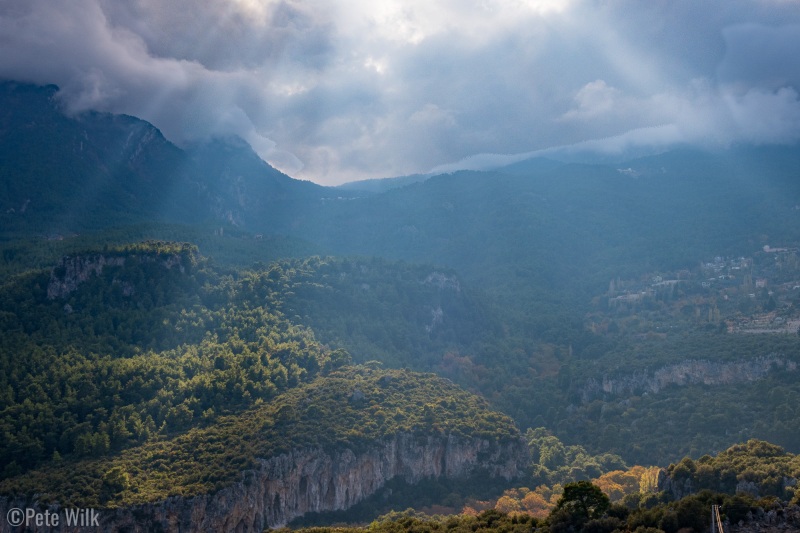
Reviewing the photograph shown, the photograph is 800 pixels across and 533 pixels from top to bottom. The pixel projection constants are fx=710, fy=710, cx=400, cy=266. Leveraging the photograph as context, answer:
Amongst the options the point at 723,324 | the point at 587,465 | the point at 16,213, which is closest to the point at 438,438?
the point at 587,465

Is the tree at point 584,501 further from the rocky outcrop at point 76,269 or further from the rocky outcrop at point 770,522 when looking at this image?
the rocky outcrop at point 76,269

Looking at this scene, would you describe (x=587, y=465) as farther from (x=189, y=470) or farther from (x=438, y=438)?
(x=189, y=470)

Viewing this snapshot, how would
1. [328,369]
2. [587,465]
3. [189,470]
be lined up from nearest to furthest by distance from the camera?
[189,470] → [587,465] → [328,369]

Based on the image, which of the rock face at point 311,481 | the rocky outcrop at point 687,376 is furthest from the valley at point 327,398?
the rocky outcrop at point 687,376

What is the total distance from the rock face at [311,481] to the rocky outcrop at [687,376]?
44.5 meters

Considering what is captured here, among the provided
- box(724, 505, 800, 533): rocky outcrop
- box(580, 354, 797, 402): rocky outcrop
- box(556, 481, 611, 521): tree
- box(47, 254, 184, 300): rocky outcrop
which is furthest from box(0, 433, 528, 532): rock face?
box(47, 254, 184, 300): rocky outcrop

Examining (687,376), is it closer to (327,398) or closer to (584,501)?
(327,398)

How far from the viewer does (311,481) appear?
97312 millimetres

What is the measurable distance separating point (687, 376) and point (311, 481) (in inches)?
3374

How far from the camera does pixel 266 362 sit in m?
126

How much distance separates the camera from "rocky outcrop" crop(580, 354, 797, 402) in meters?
137

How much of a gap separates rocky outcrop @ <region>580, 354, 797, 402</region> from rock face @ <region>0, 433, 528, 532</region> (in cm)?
4446

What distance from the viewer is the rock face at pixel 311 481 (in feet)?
260

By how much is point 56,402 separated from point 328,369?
4891 centimetres
